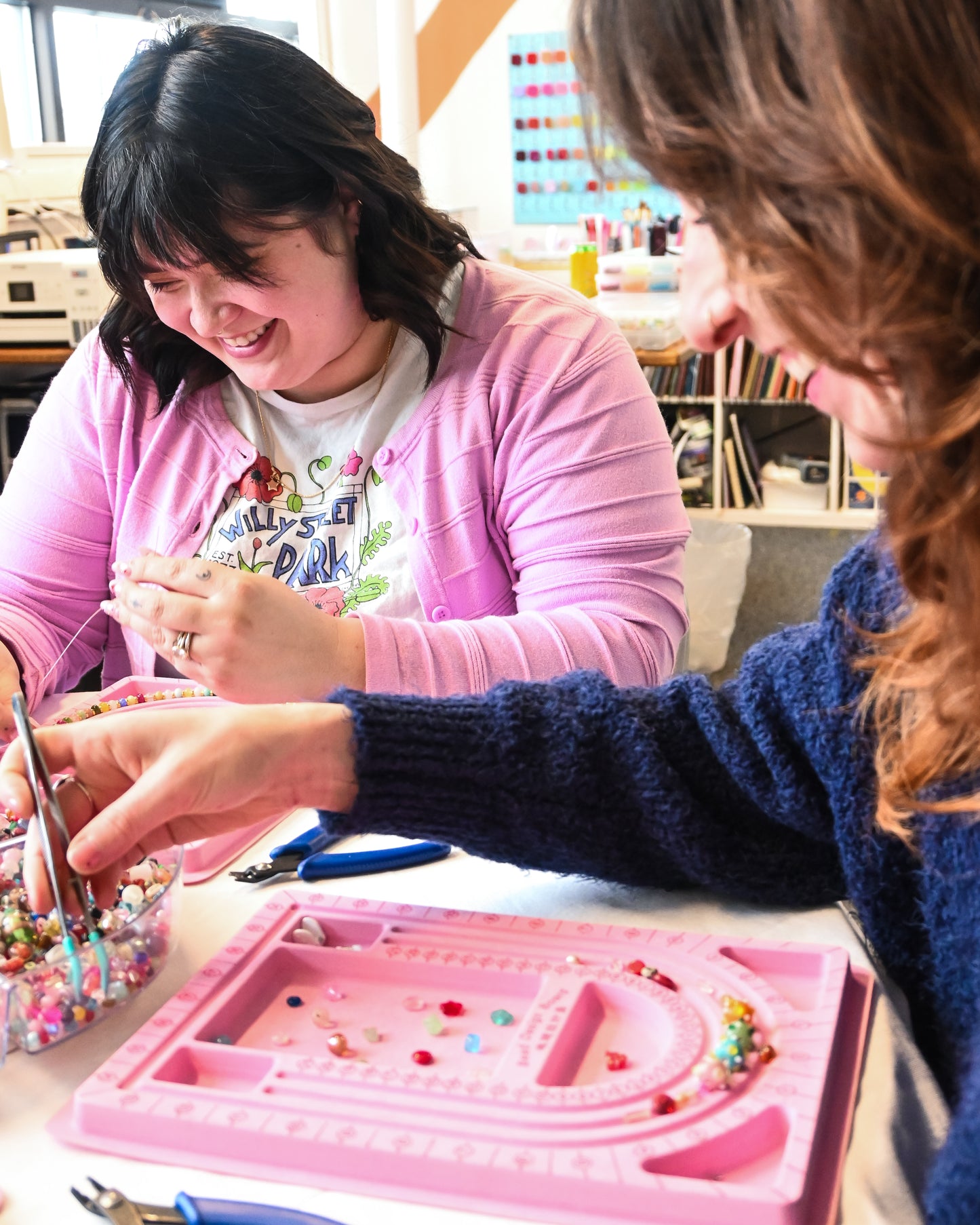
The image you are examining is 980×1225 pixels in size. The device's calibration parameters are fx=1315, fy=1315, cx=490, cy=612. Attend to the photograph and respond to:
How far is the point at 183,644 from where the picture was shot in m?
1.00

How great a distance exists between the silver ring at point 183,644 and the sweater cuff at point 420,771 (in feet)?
0.81

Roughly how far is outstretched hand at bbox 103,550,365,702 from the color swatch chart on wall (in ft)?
10.5

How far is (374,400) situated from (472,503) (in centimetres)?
15

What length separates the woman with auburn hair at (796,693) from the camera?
52 cm

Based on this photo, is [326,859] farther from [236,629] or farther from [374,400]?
[374,400]

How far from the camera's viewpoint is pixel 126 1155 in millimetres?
572

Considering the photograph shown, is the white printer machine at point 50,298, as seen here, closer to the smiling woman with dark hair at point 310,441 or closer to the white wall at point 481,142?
the smiling woman with dark hair at point 310,441

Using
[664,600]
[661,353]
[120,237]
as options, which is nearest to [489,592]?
[664,600]

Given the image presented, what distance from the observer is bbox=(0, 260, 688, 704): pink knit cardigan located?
110 centimetres

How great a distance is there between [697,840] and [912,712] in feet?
0.48

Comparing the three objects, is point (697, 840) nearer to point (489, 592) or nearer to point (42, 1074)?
point (42, 1074)

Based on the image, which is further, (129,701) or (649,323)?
(649,323)

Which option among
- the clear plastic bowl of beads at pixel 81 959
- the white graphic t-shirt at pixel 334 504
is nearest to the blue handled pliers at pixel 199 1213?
the clear plastic bowl of beads at pixel 81 959

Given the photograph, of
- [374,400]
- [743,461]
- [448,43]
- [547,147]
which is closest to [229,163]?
[374,400]
